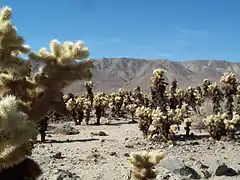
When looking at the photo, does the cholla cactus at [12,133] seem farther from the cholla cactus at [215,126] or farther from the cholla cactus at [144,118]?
the cholla cactus at [144,118]

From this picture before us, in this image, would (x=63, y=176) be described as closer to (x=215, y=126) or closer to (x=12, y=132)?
(x=12, y=132)

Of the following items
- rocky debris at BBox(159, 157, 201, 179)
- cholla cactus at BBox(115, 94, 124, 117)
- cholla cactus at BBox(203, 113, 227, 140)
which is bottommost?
rocky debris at BBox(159, 157, 201, 179)

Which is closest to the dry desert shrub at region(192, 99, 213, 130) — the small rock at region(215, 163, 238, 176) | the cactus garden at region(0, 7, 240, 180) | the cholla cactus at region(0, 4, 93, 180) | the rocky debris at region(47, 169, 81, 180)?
the cactus garden at region(0, 7, 240, 180)

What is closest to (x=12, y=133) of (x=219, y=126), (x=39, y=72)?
(x=39, y=72)

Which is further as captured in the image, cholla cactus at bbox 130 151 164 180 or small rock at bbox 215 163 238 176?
small rock at bbox 215 163 238 176

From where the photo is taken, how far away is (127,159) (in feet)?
41.8

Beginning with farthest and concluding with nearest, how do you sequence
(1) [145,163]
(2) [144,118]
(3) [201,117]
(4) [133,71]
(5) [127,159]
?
(4) [133,71] → (3) [201,117] → (2) [144,118] → (5) [127,159] → (1) [145,163]

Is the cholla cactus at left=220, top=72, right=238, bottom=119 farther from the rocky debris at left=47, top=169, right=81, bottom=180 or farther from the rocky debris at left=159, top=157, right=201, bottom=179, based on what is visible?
the rocky debris at left=47, top=169, right=81, bottom=180

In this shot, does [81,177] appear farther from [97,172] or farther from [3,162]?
[3,162]

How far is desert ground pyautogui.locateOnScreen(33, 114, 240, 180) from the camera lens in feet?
36.8

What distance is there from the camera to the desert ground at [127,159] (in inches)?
442

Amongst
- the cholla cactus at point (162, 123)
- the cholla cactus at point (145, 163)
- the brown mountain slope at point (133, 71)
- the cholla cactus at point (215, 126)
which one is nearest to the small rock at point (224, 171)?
the cholla cactus at point (162, 123)

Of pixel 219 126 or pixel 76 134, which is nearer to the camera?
pixel 219 126

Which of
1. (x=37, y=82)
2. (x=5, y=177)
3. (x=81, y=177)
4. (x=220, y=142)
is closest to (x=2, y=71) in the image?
(x=37, y=82)
